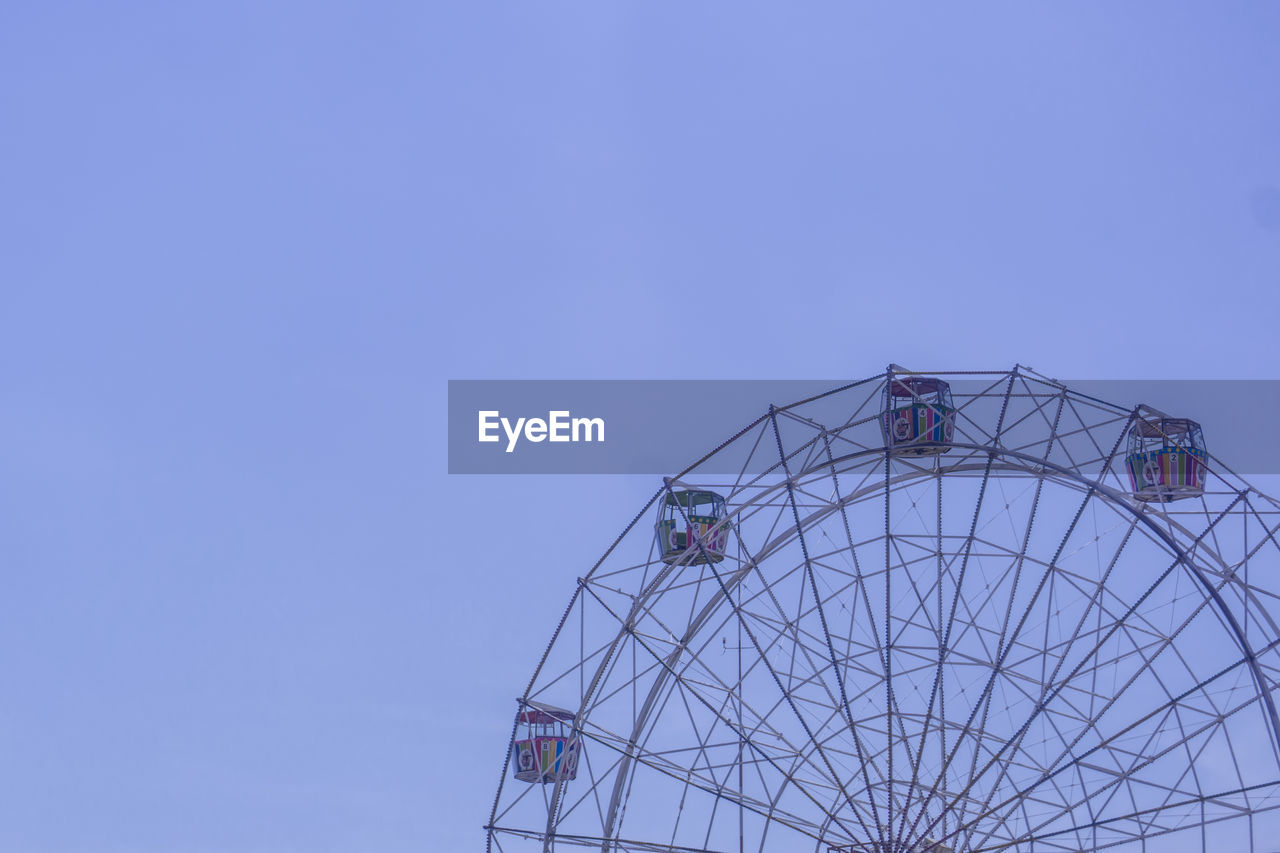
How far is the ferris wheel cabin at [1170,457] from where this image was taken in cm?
3853

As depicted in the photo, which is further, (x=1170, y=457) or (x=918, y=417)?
(x=1170, y=457)

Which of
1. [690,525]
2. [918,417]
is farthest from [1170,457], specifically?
[690,525]

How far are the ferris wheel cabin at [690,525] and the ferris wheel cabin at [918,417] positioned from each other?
5.07 metres

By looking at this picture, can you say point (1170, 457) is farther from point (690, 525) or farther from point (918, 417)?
point (690, 525)

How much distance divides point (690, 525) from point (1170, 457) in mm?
11837

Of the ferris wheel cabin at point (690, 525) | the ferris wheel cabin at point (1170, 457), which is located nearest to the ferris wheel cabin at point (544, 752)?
the ferris wheel cabin at point (690, 525)

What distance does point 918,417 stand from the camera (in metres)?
37.4

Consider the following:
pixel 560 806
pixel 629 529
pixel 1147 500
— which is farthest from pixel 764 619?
pixel 1147 500

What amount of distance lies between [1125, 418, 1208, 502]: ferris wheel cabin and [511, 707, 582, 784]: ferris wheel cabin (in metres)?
15.5

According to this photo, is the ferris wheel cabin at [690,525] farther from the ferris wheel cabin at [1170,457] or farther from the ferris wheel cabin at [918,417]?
A: the ferris wheel cabin at [1170,457]

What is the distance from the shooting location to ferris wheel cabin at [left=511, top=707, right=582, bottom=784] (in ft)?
132

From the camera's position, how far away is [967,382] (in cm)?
3972

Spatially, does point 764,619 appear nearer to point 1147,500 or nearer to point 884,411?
point 884,411

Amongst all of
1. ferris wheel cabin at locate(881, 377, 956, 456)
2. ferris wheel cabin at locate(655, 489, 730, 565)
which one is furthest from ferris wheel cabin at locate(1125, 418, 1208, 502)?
ferris wheel cabin at locate(655, 489, 730, 565)
